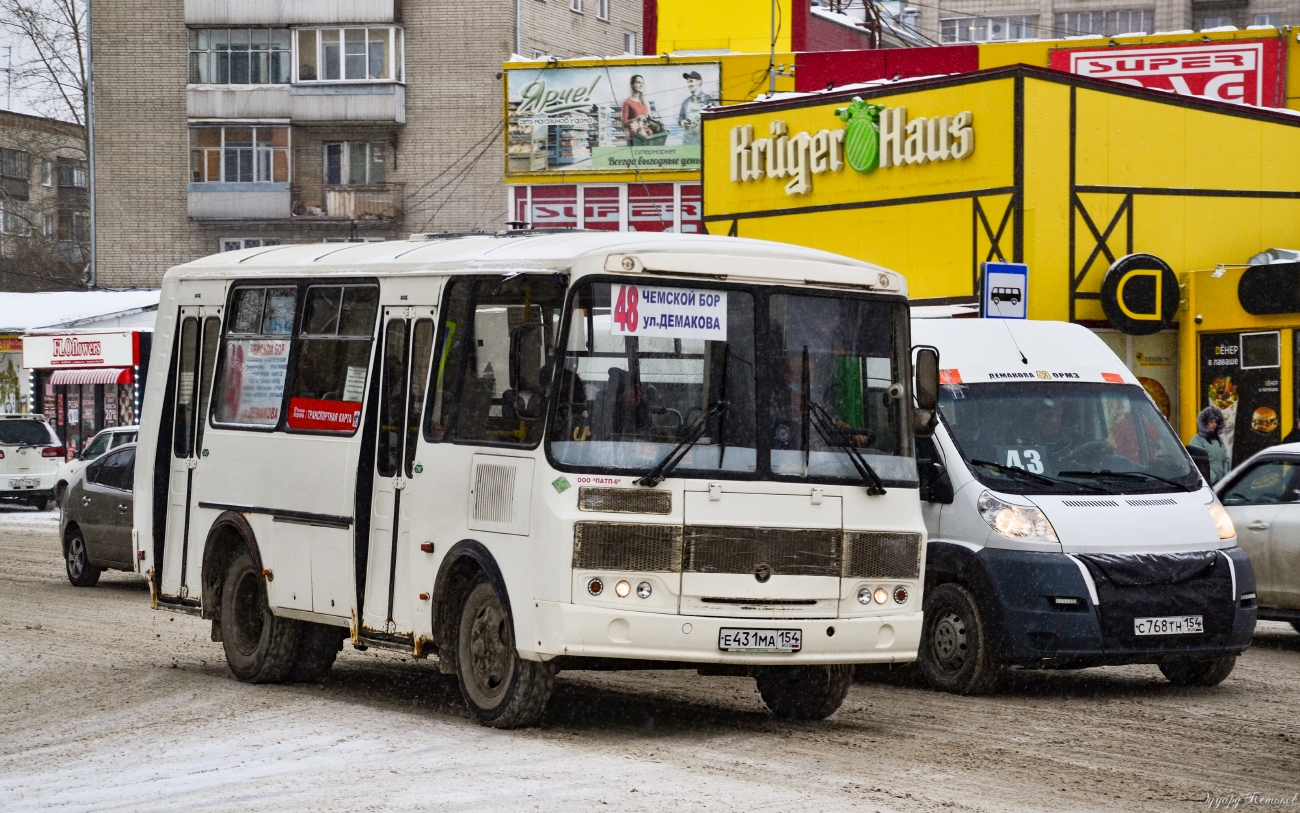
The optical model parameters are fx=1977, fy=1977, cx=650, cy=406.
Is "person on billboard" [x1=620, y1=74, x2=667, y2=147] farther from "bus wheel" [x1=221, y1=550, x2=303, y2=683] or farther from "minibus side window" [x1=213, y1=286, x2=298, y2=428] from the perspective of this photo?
"bus wheel" [x1=221, y1=550, x2=303, y2=683]

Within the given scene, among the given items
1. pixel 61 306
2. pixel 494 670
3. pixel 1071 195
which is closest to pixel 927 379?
pixel 494 670

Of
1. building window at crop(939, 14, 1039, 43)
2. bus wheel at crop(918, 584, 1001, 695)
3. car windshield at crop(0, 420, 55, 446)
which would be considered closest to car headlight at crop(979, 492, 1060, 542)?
bus wheel at crop(918, 584, 1001, 695)

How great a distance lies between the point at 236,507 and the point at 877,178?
16.0 metres

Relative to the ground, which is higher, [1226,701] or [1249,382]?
[1249,382]

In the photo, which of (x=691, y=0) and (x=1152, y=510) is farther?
(x=691, y=0)

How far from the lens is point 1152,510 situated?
39.5ft

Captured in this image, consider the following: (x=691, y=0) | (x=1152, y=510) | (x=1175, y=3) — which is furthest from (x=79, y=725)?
(x=1175, y=3)

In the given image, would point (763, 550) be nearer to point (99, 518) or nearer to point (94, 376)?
point (99, 518)

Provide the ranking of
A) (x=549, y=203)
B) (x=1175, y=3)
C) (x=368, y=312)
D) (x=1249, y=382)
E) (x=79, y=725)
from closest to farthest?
1. (x=79, y=725)
2. (x=368, y=312)
3. (x=1249, y=382)
4. (x=549, y=203)
5. (x=1175, y=3)

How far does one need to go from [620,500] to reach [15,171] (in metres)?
96.8

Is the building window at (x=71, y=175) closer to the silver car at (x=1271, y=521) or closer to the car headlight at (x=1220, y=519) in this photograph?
the silver car at (x=1271, y=521)

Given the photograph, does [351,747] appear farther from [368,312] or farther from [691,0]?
[691,0]

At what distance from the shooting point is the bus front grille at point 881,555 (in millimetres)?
10242

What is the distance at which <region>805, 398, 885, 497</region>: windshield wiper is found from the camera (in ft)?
33.7
